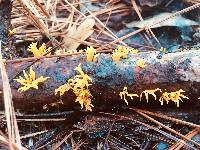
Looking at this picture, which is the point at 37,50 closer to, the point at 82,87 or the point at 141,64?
the point at 82,87

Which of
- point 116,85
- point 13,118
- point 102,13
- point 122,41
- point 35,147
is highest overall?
point 102,13

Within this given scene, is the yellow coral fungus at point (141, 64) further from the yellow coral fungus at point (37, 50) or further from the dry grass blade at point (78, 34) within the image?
the dry grass blade at point (78, 34)

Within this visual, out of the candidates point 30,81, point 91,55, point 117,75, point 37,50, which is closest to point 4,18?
point 37,50

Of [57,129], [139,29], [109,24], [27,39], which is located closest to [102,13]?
[109,24]

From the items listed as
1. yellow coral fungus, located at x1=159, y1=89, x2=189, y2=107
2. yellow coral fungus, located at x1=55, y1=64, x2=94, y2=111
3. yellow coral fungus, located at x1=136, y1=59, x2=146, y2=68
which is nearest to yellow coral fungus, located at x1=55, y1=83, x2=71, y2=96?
yellow coral fungus, located at x1=55, y1=64, x2=94, y2=111

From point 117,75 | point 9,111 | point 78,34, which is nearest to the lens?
point 9,111

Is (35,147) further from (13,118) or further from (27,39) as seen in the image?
(27,39)

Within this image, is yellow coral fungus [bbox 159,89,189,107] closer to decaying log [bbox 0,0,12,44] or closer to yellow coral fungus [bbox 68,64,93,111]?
yellow coral fungus [bbox 68,64,93,111]

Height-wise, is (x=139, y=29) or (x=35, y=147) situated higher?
(x=139, y=29)

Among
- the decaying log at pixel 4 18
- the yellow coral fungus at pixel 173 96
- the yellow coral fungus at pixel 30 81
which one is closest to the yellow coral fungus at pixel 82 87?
the yellow coral fungus at pixel 30 81
